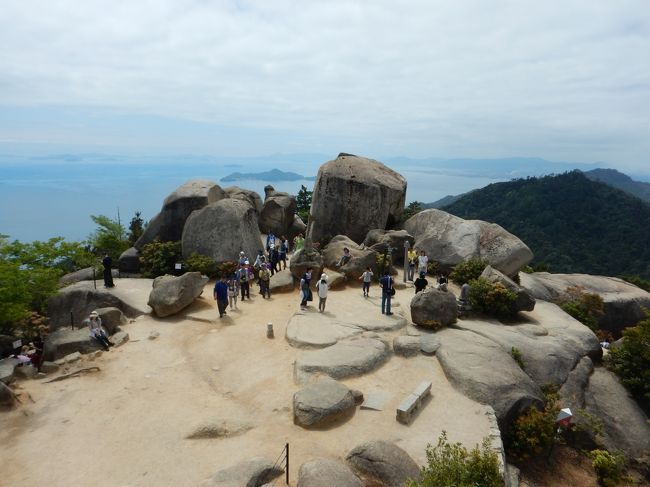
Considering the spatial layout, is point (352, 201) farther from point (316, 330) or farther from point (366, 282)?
point (316, 330)

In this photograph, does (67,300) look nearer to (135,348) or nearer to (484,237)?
(135,348)

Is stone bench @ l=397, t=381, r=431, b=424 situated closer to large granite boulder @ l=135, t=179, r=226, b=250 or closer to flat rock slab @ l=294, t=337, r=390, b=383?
flat rock slab @ l=294, t=337, r=390, b=383

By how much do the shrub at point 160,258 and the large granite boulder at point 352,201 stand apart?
8951mm

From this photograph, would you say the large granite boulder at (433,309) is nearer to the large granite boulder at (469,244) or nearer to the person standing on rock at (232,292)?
the person standing on rock at (232,292)

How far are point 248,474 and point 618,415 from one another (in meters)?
15.5

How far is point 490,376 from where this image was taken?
14.1m

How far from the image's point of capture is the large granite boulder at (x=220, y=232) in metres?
25.8

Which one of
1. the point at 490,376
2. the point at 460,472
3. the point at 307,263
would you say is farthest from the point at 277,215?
the point at 460,472

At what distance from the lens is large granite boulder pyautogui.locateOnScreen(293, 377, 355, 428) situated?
11695mm

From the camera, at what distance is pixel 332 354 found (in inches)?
595

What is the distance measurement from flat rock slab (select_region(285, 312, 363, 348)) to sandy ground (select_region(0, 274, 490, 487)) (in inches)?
19.5

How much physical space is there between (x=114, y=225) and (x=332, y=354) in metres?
31.8

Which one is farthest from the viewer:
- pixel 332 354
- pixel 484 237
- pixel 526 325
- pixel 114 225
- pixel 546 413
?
pixel 114 225

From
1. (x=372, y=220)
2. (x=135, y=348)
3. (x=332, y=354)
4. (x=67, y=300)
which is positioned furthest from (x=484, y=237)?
(x=67, y=300)
